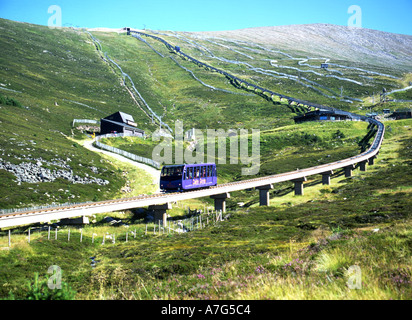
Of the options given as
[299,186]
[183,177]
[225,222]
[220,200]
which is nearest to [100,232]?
[183,177]

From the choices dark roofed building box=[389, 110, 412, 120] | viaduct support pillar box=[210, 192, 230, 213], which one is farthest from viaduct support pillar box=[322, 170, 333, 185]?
dark roofed building box=[389, 110, 412, 120]

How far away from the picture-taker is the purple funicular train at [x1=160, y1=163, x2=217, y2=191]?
49.5m

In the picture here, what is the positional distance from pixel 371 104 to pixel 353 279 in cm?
19377

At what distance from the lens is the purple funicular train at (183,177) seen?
4950cm

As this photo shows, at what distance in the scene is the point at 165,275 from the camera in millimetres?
20484

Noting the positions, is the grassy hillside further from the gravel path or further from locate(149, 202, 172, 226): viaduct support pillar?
the gravel path

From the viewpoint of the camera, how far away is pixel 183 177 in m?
49.5

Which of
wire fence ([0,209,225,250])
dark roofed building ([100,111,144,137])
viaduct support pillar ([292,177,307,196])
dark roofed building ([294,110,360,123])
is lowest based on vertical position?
wire fence ([0,209,225,250])

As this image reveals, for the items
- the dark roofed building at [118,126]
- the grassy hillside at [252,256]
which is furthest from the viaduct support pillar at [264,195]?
the dark roofed building at [118,126]

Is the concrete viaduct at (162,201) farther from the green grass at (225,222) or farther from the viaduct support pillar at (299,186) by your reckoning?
the green grass at (225,222)

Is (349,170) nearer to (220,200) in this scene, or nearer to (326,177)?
(326,177)
